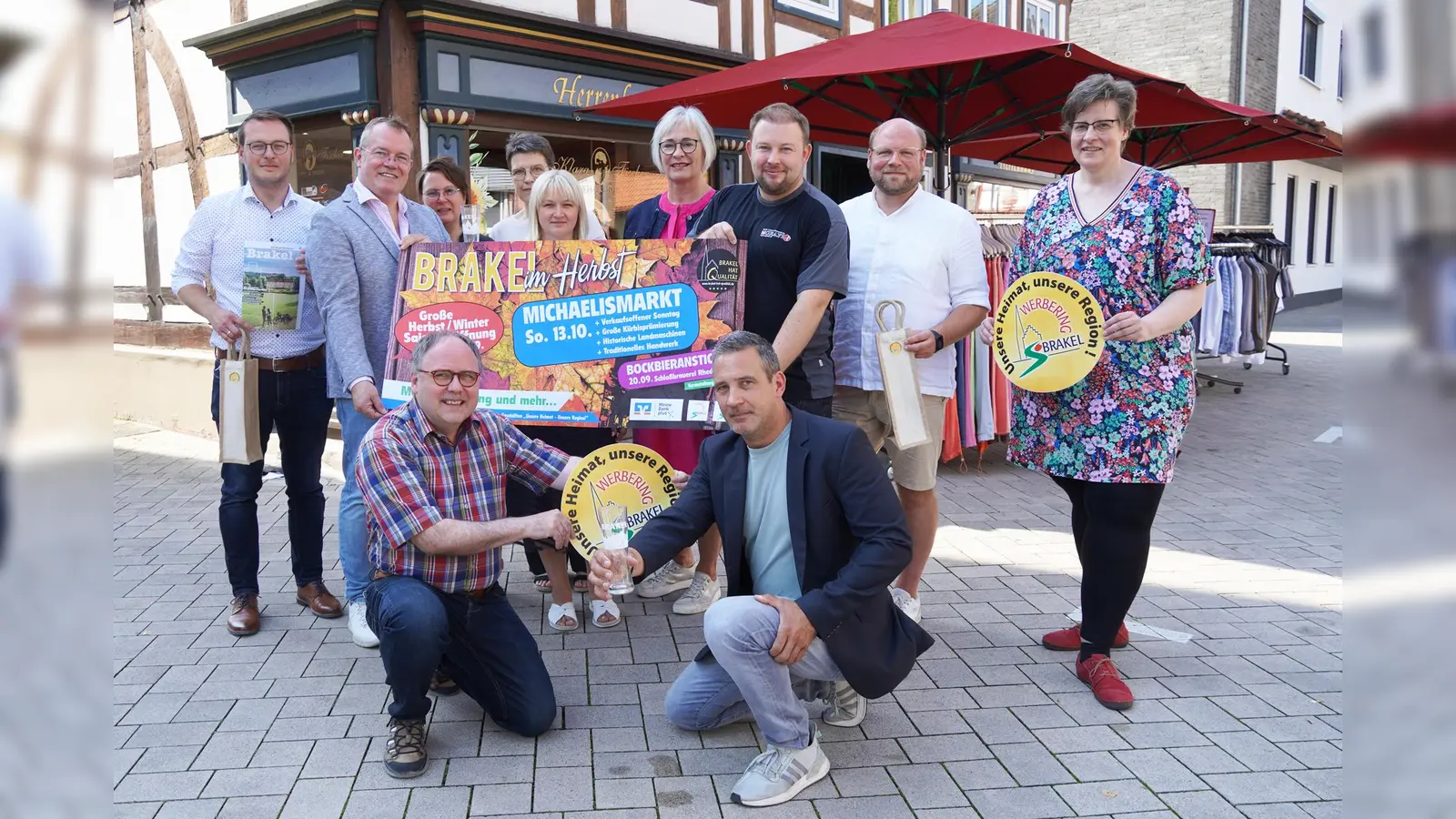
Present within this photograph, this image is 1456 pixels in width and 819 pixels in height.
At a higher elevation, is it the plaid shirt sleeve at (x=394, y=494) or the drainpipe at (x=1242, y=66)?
the drainpipe at (x=1242, y=66)

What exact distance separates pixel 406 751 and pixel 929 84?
5.46m

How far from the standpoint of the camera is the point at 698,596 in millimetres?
4293

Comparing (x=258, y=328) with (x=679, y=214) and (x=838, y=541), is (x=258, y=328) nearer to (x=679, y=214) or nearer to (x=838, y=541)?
(x=679, y=214)

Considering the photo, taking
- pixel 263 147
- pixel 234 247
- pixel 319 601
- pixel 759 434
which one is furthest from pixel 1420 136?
pixel 319 601

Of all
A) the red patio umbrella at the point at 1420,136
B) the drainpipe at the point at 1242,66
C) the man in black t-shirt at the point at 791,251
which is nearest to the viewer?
the red patio umbrella at the point at 1420,136

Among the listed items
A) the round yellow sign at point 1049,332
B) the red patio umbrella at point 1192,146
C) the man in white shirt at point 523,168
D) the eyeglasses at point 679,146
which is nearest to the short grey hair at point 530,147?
the man in white shirt at point 523,168

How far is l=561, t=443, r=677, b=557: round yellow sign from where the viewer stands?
133 inches

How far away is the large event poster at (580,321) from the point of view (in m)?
3.74

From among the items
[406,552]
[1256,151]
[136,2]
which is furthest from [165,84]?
[1256,151]

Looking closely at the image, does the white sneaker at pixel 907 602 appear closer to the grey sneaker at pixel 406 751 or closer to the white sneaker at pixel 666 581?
the white sneaker at pixel 666 581

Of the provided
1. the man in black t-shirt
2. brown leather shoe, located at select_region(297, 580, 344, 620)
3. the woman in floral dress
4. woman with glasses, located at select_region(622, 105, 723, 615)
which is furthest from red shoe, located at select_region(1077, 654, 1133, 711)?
brown leather shoe, located at select_region(297, 580, 344, 620)

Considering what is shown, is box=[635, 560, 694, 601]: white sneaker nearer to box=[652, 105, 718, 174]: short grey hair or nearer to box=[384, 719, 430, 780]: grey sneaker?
box=[384, 719, 430, 780]: grey sneaker

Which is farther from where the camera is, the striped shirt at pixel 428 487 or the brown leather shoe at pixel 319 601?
the brown leather shoe at pixel 319 601

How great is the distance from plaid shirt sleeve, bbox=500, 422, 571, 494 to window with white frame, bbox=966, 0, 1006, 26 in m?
12.2
